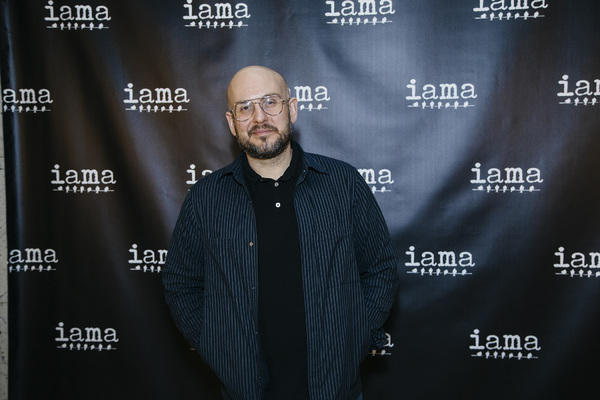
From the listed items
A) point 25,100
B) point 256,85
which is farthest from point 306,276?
point 25,100

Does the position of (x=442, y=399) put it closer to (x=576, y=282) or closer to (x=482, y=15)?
(x=576, y=282)

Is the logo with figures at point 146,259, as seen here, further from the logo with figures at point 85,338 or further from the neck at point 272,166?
the neck at point 272,166

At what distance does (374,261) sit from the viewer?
1.62 meters

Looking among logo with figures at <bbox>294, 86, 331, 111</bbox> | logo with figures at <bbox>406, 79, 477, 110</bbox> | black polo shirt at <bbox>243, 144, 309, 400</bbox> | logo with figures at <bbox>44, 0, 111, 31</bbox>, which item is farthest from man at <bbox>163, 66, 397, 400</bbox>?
logo with figures at <bbox>44, 0, 111, 31</bbox>

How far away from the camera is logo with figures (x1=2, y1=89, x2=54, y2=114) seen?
217 cm

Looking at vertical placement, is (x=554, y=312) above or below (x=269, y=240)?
below

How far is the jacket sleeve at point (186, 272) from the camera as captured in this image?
1.57m

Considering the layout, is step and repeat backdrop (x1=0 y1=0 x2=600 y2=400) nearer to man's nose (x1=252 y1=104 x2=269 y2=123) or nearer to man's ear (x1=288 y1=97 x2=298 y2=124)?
man's ear (x1=288 y1=97 x2=298 y2=124)

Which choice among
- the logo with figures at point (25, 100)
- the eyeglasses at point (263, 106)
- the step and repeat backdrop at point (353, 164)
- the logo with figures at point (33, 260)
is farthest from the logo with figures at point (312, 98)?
the logo with figures at point (33, 260)

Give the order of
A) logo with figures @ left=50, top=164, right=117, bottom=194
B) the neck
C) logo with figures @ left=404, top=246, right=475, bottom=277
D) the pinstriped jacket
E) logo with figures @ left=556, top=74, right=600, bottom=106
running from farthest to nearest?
logo with figures @ left=50, top=164, right=117, bottom=194
logo with figures @ left=404, top=246, right=475, bottom=277
logo with figures @ left=556, top=74, right=600, bottom=106
the neck
the pinstriped jacket

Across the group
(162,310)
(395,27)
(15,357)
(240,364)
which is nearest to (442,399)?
(240,364)

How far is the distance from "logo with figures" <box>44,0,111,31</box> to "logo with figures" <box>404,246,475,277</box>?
5.97ft

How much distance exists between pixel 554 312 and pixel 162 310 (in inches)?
71.6

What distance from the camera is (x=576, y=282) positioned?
1.99 meters
